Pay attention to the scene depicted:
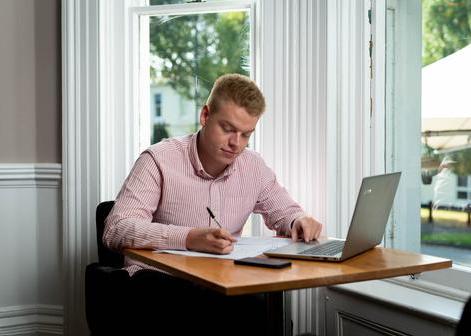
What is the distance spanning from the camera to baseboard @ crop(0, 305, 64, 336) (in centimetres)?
302

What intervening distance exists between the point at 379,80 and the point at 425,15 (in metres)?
0.30

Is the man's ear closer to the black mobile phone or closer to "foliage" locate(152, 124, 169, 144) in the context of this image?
the black mobile phone

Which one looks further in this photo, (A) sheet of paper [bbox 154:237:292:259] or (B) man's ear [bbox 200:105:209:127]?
(B) man's ear [bbox 200:105:209:127]

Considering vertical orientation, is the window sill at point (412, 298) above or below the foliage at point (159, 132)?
below

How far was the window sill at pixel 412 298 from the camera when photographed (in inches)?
78.8

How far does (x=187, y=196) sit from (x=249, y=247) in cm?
36

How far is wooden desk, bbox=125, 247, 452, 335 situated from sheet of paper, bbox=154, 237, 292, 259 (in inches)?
1.6

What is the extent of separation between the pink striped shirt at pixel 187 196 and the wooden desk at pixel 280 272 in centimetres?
13

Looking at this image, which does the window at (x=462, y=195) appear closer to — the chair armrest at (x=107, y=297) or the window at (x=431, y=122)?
the window at (x=431, y=122)

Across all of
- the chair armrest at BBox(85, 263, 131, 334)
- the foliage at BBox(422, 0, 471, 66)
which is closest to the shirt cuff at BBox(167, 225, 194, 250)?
the chair armrest at BBox(85, 263, 131, 334)

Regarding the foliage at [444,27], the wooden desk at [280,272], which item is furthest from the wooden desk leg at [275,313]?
the foliage at [444,27]

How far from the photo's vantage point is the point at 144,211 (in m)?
2.04

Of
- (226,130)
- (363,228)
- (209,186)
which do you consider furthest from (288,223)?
(363,228)

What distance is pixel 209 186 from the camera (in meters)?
2.19
